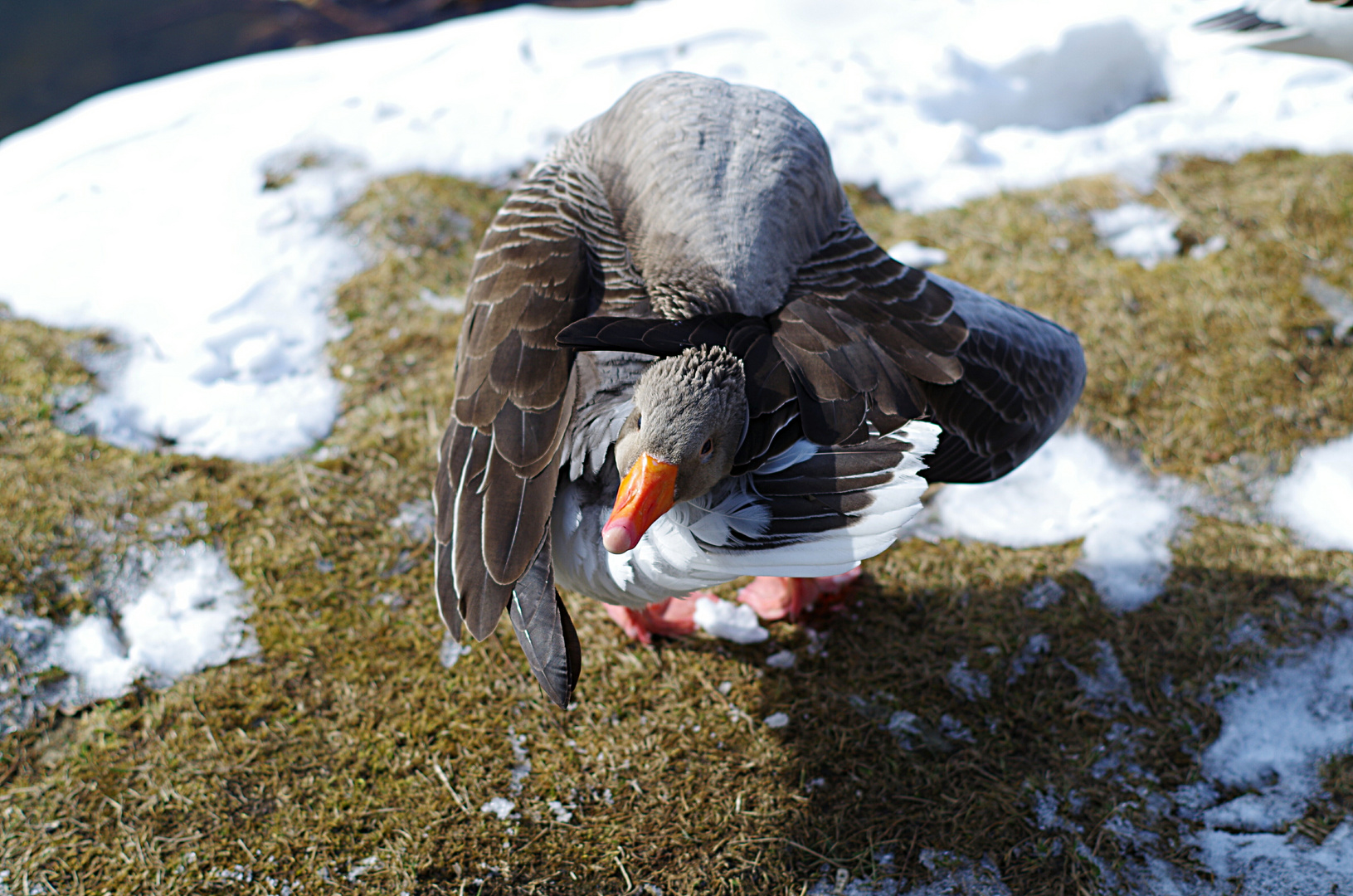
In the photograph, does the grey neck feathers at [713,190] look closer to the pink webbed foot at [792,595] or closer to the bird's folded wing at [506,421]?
the bird's folded wing at [506,421]

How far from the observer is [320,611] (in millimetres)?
3438

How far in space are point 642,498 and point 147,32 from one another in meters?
11.0

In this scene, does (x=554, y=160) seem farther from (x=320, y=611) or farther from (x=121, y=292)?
(x=121, y=292)

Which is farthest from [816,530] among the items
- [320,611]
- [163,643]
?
[163,643]

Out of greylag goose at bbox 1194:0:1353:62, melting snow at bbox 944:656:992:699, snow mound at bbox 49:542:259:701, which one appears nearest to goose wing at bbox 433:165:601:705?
snow mound at bbox 49:542:259:701

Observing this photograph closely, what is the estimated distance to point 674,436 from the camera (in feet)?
6.97

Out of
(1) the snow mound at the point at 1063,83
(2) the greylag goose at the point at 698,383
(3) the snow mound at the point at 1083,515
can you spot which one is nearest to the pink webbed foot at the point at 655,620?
(2) the greylag goose at the point at 698,383

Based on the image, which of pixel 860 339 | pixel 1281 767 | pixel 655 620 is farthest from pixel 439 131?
pixel 1281 767

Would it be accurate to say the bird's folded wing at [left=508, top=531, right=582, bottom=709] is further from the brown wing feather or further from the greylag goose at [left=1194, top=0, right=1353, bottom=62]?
the greylag goose at [left=1194, top=0, right=1353, bottom=62]

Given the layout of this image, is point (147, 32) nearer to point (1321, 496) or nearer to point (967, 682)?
point (967, 682)

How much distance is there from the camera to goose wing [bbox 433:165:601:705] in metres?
2.33

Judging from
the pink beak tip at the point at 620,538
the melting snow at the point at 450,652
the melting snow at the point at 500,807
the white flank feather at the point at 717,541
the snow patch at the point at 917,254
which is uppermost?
the pink beak tip at the point at 620,538

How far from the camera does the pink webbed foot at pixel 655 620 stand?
134 inches

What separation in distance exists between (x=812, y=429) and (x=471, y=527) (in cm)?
101
